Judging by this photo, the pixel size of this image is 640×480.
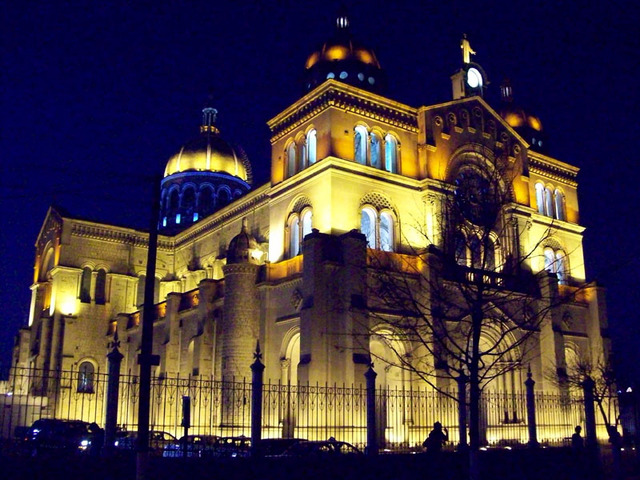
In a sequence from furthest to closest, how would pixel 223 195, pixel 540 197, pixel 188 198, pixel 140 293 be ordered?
pixel 188 198
pixel 223 195
pixel 140 293
pixel 540 197

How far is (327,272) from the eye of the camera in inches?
1251

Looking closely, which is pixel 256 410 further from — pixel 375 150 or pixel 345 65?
pixel 345 65

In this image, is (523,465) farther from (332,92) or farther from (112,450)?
(332,92)

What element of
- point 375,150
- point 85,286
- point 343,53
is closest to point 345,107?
point 375,150

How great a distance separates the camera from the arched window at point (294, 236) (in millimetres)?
36812

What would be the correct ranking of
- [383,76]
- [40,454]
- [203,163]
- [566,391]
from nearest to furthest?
[40,454] → [566,391] → [383,76] → [203,163]

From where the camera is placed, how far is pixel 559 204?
151ft

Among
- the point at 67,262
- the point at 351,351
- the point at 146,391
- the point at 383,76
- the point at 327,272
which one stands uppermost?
the point at 383,76

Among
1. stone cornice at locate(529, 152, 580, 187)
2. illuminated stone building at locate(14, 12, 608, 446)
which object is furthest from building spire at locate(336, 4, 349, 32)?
stone cornice at locate(529, 152, 580, 187)

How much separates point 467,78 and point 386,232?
12.5 meters

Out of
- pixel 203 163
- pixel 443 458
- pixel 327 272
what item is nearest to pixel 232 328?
pixel 327 272

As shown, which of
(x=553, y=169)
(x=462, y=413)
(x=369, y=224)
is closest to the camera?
(x=462, y=413)

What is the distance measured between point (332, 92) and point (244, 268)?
9.82 metres

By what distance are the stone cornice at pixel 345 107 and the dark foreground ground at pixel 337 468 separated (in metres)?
19.4
